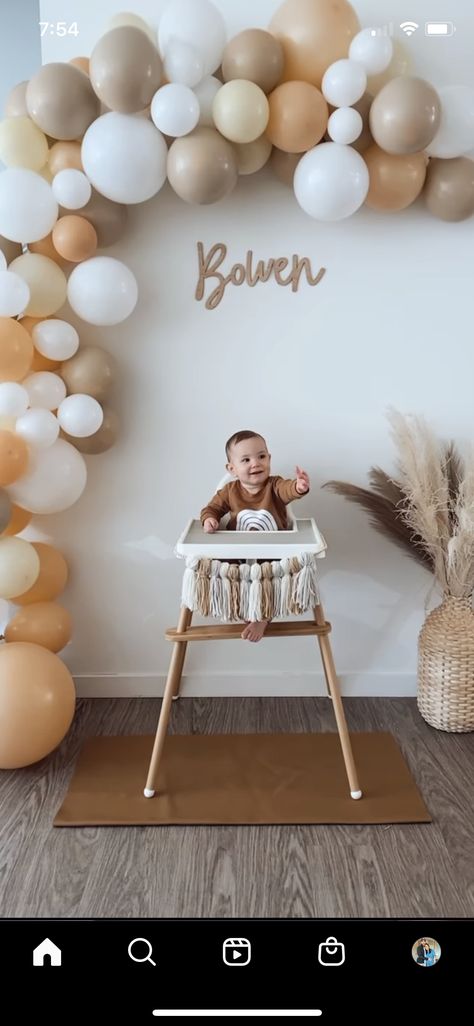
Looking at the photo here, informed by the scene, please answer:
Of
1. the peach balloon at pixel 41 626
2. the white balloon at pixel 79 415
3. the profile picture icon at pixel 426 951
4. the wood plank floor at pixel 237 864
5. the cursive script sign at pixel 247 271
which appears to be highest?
the cursive script sign at pixel 247 271

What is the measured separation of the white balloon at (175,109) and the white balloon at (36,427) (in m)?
0.74

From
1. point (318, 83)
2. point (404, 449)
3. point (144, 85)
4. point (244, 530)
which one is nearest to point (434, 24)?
point (318, 83)

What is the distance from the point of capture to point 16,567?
2104mm

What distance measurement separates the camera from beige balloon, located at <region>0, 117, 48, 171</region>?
2.05m

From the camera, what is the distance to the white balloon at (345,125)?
2.04m

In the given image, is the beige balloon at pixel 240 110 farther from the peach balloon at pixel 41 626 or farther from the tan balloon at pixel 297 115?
the peach balloon at pixel 41 626

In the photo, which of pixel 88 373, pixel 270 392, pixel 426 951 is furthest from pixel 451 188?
pixel 426 951

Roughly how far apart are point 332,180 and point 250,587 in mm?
1001

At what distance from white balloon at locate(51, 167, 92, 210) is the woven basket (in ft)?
4.59

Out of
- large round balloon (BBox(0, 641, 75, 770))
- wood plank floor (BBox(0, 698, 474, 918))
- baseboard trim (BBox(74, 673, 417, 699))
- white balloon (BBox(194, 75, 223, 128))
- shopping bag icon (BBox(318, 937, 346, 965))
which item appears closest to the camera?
shopping bag icon (BBox(318, 937, 346, 965))

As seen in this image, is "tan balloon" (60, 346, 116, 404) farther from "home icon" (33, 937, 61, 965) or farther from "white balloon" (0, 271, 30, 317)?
"home icon" (33, 937, 61, 965)

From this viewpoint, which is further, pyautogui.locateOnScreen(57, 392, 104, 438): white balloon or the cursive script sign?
the cursive script sign

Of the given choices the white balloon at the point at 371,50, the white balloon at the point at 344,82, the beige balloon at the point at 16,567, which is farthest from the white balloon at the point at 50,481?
the white balloon at the point at 371,50

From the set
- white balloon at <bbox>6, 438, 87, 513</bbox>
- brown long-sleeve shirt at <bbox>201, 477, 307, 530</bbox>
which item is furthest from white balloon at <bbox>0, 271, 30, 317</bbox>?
brown long-sleeve shirt at <bbox>201, 477, 307, 530</bbox>
